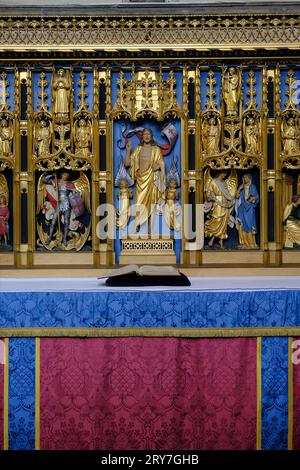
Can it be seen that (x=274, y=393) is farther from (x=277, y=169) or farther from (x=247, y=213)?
(x=277, y=169)

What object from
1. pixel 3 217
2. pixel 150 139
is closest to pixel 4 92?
pixel 3 217

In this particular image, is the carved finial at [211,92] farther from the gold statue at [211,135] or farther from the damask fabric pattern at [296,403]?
the damask fabric pattern at [296,403]

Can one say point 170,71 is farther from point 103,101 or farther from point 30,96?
point 30,96

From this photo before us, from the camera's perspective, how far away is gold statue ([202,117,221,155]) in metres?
7.32

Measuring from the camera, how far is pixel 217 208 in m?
7.38

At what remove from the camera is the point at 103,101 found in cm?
736

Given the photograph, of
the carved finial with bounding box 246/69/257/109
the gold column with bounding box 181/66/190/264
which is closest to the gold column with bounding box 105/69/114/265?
the gold column with bounding box 181/66/190/264

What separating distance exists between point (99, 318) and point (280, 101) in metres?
4.34

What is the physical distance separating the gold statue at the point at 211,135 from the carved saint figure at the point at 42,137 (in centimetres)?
193

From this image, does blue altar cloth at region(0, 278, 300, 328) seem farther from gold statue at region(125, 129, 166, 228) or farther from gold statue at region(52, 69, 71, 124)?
gold statue at region(52, 69, 71, 124)

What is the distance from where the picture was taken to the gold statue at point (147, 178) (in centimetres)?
737

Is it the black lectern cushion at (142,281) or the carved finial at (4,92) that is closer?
the black lectern cushion at (142,281)

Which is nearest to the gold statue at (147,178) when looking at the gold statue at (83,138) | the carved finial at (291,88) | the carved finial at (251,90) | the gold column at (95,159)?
the gold column at (95,159)

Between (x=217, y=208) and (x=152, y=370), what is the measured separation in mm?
3575
